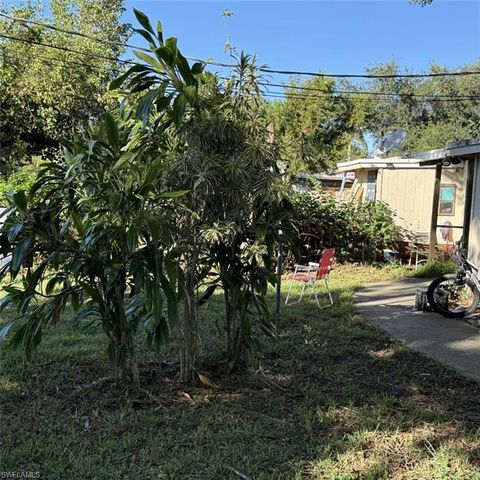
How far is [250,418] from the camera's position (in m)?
3.54

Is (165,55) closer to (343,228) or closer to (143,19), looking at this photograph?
(143,19)

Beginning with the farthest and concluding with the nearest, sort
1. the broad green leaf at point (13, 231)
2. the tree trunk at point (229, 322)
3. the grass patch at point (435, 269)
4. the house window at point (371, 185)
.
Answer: the house window at point (371, 185) < the grass patch at point (435, 269) < the tree trunk at point (229, 322) < the broad green leaf at point (13, 231)

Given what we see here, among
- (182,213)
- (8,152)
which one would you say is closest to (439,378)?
(182,213)

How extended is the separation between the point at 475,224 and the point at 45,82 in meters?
13.5

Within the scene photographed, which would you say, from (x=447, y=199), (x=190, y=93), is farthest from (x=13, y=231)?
(x=447, y=199)

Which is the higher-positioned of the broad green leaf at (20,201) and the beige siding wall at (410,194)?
the beige siding wall at (410,194)

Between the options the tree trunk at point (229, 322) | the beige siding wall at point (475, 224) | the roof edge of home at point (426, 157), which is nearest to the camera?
the tree trunk at point (229, 322)

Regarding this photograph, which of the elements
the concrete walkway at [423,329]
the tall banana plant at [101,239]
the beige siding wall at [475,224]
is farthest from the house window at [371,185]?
the tall banana plant at [101,239]

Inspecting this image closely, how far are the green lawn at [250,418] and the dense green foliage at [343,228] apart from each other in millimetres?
6072

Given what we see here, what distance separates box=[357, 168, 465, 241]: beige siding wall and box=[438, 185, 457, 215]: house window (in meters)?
0.09

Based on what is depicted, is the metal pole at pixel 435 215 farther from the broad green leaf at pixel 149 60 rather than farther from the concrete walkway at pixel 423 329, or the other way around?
the broad green leaf at pixel 149 60

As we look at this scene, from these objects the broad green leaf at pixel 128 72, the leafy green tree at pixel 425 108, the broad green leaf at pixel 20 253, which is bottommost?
the broad green leaf at pixel 20 253

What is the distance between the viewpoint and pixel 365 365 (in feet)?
15.7

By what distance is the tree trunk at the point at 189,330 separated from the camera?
3.89m
